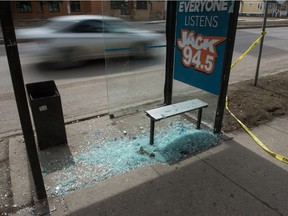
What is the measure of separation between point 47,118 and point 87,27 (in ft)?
16.4

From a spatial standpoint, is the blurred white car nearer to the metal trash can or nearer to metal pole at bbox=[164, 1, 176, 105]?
metal pole at bbox=[164, 1, 176, 105]

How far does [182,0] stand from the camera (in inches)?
158

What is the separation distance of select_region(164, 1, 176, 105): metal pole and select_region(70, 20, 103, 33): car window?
3.92 m

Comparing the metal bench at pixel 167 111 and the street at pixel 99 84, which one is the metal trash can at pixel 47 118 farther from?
the metal bench at pixel 167 111

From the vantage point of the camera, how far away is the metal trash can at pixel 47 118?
330cm

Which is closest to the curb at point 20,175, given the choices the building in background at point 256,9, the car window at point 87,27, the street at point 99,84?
the street at point 99,84

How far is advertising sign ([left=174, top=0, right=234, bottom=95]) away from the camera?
11.3 feet

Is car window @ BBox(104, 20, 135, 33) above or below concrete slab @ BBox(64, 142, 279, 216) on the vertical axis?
above

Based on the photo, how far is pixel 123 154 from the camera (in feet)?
11.3

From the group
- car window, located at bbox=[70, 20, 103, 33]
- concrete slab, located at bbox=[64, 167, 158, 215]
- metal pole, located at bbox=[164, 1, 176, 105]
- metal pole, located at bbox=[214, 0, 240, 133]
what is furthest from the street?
concrete slab, located at bbox=[64, 167, 158, 215]

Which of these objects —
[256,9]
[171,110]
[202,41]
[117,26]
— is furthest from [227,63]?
[256,9]

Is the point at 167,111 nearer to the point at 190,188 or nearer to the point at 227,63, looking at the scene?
the point at 227,63

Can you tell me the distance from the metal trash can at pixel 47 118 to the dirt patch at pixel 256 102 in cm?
251

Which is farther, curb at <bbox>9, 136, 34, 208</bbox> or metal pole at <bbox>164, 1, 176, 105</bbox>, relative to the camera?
metal pole at <bbox>164, 1, 176, 105</bbox>
